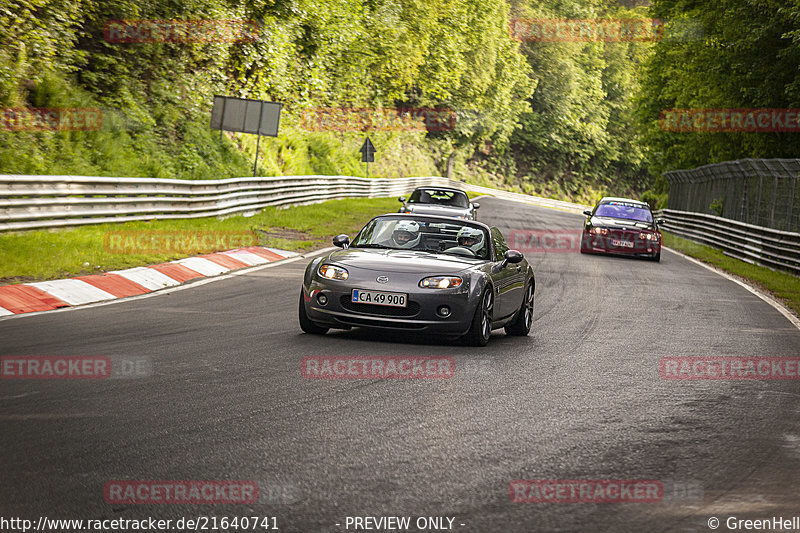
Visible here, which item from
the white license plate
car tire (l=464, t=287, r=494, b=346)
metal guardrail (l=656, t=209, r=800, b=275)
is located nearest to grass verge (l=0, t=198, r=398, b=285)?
the white license plate

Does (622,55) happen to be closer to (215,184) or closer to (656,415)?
(215,184)

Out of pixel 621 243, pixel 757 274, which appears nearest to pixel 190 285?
pixel 757 274

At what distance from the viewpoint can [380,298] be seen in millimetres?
8914

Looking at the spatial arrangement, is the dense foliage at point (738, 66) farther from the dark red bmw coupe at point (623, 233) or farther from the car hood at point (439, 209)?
the car hood at point (439, 209)

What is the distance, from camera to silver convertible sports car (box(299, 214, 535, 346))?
892cm

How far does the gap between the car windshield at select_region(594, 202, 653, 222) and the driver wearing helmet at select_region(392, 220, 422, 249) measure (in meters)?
15.8

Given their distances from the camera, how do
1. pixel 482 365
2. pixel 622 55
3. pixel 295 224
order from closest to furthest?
pixel 482 365
pixel 295 224
pixel 622 55

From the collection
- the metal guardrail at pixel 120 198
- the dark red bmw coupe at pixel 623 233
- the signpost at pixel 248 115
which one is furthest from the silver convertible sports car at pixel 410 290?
the signpost at pixel 248 115

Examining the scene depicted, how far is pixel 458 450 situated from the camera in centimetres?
525

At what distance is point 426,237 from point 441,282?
1.43 meters

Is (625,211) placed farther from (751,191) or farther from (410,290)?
(410,290)

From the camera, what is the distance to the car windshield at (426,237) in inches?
399

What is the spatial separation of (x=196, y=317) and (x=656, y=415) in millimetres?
5377

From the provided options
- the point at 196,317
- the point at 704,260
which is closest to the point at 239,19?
the point at 704,260
